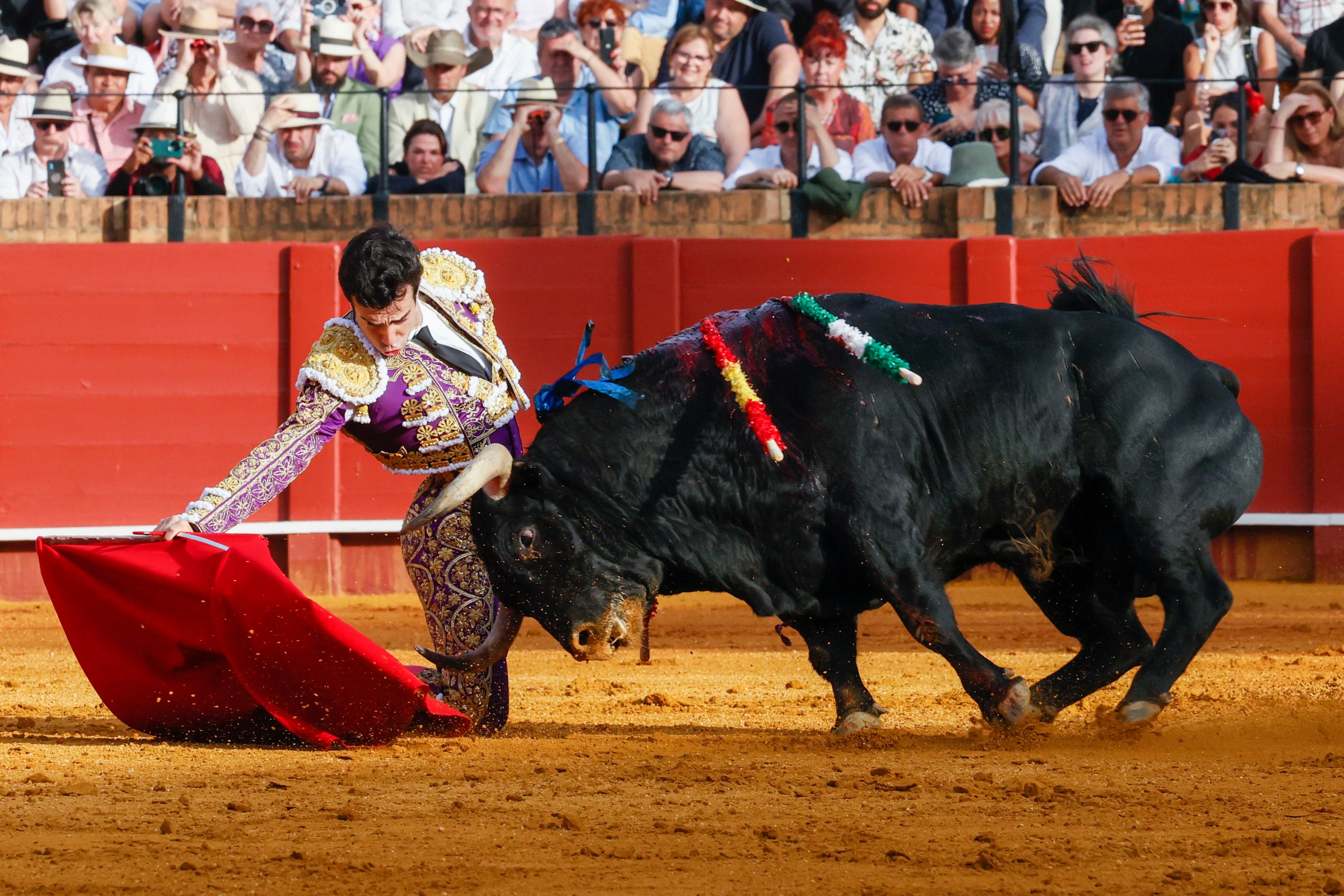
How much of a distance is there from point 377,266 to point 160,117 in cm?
476

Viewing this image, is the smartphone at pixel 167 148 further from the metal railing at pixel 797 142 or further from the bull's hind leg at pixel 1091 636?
the bull's hind leg at pixel 1091 636

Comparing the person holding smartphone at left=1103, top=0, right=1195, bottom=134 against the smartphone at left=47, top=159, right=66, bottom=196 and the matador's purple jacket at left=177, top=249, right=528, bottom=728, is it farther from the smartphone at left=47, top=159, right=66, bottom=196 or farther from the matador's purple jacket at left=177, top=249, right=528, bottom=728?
the smartphone at left=47, top=159, right=66, bottom=196

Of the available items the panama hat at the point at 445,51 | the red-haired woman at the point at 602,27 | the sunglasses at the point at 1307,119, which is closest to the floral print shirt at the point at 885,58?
the red-haired woman at the point at 602,27

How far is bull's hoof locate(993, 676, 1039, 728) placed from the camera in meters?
3.39

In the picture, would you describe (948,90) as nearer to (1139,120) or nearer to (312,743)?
(1139,120)

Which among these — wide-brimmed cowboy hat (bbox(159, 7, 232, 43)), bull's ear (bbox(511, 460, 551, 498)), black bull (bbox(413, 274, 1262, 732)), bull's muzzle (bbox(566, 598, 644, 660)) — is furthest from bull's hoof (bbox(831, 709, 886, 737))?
wide-brimmed cowboy hat (bbox(159, 7, 232, 43))

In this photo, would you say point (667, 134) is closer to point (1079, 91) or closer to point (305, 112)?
point (305, 112)

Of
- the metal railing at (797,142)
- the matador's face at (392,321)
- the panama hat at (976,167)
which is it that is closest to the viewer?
the matador's face at (392,321)

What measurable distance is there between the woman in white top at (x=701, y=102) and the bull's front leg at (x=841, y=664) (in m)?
4.34

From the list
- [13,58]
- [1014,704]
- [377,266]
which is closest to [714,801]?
[1014,704]

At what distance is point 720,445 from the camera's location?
3.55 m

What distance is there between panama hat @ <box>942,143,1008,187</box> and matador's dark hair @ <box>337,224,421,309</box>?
458 cm

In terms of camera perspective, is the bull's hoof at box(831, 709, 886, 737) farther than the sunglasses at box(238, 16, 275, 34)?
No

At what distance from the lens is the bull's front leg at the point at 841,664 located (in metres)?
3.76
